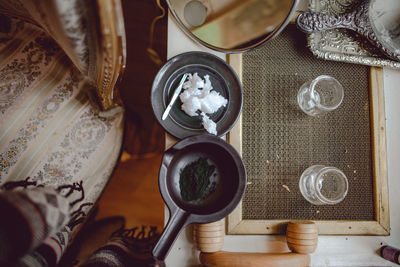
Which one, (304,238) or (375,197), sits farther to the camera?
(375,197)

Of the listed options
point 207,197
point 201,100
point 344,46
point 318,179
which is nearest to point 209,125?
point 201,100

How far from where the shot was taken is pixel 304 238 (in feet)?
2.12

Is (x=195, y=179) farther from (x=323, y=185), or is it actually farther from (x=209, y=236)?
(x=323, y=185)

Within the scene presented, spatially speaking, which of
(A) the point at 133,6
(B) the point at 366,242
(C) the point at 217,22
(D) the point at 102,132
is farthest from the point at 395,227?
(A) the point at 133,6

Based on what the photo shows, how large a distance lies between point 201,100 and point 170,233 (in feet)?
1.06

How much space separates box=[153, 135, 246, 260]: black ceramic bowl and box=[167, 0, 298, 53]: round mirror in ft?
0.84

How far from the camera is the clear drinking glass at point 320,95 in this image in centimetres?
74

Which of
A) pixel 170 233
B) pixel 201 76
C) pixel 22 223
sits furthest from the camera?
pixel 201 76

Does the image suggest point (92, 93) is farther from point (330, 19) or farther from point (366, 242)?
point (366, 242)

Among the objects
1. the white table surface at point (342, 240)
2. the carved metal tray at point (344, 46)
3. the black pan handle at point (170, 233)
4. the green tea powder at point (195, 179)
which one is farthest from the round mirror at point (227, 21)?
the black pan handle at point (170, 233)

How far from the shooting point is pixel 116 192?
1.25 metres

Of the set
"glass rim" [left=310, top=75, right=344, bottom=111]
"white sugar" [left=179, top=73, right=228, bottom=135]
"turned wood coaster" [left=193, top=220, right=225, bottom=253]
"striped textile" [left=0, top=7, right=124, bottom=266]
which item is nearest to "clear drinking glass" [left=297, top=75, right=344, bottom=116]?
"glass rim" [left=310, top=75, right=344, bottom=111]

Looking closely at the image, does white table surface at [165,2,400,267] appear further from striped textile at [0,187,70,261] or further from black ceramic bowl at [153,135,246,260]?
striped textile at [0,187,70,261]

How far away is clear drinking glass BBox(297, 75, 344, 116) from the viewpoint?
744 millimetres
